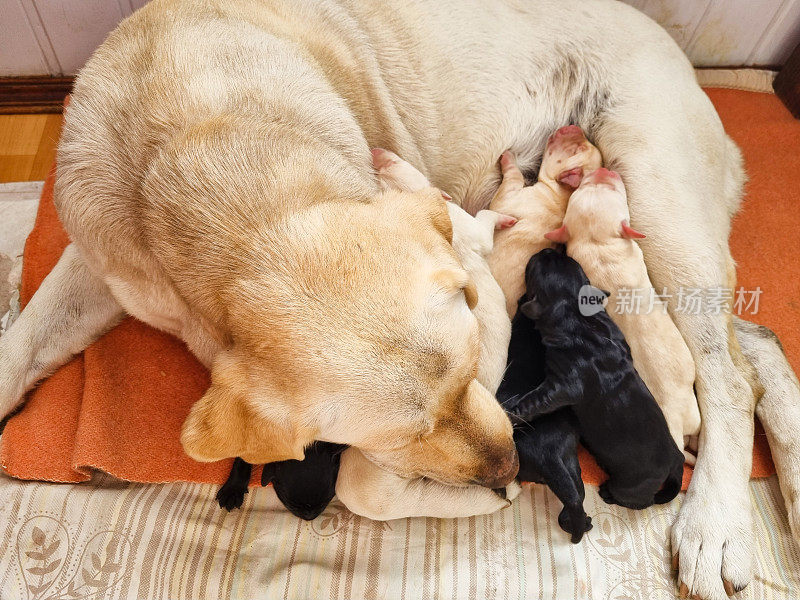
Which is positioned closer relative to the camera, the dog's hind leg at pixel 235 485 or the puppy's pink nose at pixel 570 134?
the dog's hind leg at pixel 235 485

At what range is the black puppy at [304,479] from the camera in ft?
6.27

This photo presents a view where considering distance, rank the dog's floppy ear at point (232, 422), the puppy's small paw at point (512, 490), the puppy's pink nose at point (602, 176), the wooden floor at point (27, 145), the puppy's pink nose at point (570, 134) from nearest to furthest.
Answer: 1. the dog's floppy ear at point (232, 422)
2. the puppy's small paw at point (512, 490)
3. the puppy's pink nose at point (602, 176)
4. the puppy's pink nose at point (570, 134)
5. the wooden floor at point (27, 145)

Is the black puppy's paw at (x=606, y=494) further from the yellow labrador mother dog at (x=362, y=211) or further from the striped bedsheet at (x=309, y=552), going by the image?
the yellow labrador mother dog at (x=362, y=211)

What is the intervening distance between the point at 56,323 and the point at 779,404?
2726mm

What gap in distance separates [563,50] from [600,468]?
5.42 feet

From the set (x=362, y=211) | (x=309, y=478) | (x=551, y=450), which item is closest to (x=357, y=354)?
(x=362, y=211)

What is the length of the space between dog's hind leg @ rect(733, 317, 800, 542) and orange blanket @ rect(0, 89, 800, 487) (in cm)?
10

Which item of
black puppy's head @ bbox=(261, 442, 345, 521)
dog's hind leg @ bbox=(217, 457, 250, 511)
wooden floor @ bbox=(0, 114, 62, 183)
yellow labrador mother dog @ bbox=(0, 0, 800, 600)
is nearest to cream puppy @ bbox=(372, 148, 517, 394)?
yellow labrador mother dog @ bbox=(0, 0, 800, 600)

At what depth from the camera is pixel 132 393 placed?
2184mm

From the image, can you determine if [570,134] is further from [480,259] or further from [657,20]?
[657,20]

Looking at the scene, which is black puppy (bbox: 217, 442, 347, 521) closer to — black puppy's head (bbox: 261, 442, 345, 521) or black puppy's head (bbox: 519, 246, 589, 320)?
black puppy's head (bbox: 261, 442, 345, 521)

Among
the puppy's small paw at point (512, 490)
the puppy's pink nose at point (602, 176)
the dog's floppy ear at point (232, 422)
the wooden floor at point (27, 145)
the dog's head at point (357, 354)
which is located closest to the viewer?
the dog's head at point (357, 354)

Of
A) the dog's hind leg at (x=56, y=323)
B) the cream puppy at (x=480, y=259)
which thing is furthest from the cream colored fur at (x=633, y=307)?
the dog's hind leg at (x=56, y=323)

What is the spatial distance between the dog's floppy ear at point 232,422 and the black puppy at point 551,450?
0.81 m
